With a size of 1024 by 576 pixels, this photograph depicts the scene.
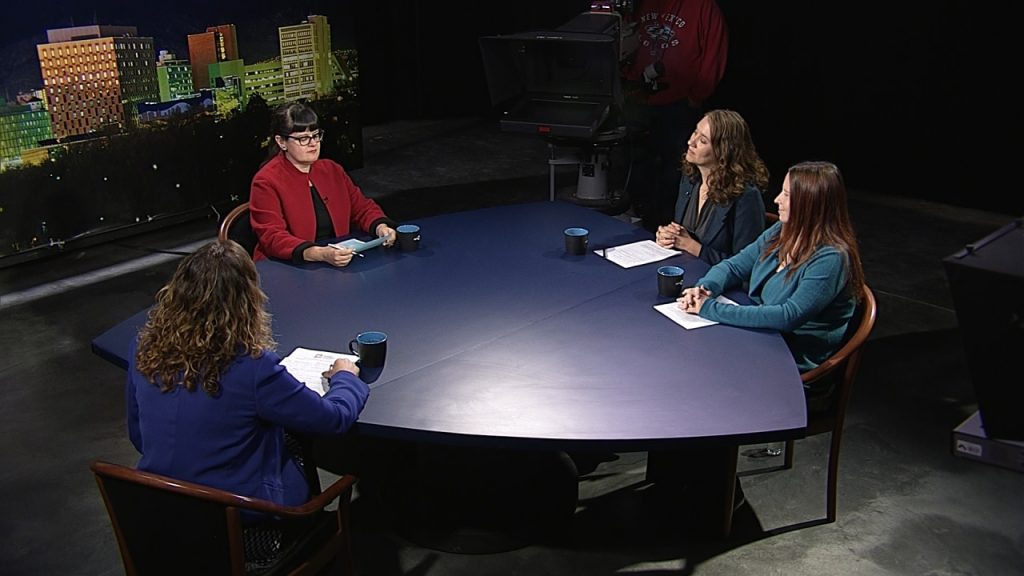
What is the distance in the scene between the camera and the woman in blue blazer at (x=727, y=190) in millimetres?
3723

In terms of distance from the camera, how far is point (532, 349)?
285 centimetres

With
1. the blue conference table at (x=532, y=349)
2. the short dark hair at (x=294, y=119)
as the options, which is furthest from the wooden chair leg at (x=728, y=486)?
the short dark hair at (x=294, y=119)

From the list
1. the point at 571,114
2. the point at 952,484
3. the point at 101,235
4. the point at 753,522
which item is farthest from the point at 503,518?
the point at 101,235

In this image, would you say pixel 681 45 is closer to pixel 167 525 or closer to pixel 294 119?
pixel 294 119

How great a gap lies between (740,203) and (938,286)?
2300 mm

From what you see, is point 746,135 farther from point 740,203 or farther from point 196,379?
point 196,379

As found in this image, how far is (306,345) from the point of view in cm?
285

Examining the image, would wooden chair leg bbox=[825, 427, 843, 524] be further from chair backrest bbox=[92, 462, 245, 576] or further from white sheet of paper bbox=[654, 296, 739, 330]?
chair backrest bbox=[92, 462, 245, 576]

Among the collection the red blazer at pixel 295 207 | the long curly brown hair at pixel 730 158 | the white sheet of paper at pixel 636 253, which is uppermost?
the long curly brown hair at pixel 730 158

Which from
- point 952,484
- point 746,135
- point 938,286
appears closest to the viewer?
point 952,484

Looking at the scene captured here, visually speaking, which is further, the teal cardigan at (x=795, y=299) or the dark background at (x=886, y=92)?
the dark background at (x=886, y=92)

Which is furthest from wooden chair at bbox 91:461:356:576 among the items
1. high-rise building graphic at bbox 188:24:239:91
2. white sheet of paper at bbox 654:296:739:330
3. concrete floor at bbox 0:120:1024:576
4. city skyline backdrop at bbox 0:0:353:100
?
high-rise building graphic at bbox 188:24:239:91

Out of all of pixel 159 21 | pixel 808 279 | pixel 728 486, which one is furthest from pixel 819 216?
pixel 159 21

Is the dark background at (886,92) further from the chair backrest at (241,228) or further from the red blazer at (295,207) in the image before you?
the chair backrest at (241,228)
